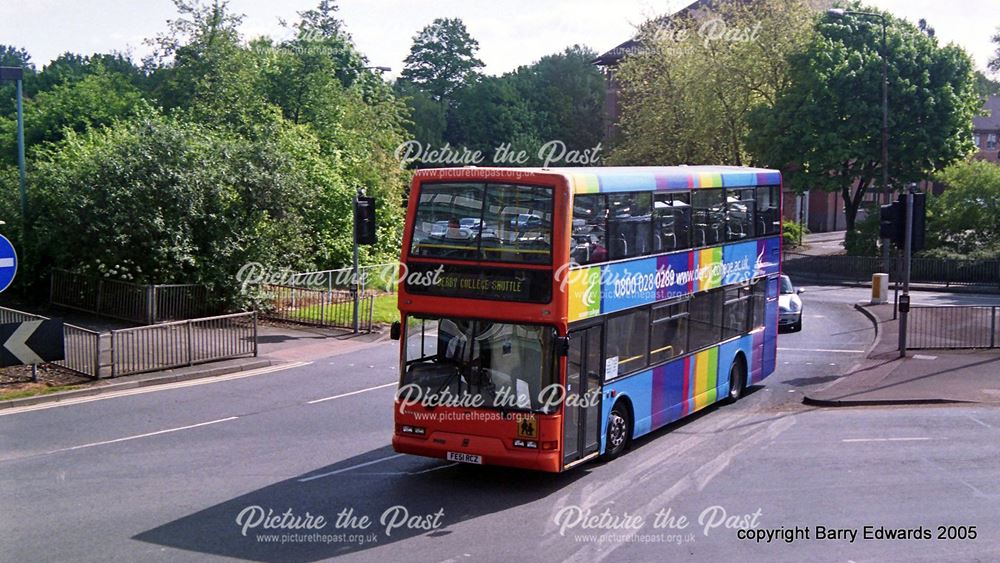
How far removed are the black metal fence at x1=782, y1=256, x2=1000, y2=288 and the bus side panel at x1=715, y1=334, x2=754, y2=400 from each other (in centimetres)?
2233

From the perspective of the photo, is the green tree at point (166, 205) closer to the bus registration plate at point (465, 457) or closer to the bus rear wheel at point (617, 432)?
the bus rear wheel at point (617, 432)

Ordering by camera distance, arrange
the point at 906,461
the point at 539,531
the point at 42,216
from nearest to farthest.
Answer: the point at 539,531
the point at 906,461
the point at 42,216

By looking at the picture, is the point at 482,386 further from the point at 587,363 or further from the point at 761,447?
the point at 761,447

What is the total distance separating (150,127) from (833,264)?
3207cm

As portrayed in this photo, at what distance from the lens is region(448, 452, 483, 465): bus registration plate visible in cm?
1151

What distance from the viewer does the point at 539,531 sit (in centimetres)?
1004

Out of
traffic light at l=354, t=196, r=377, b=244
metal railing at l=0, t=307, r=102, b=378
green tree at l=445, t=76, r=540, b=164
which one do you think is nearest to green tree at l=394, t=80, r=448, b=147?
green tree at l=445, t=76, r=540, b=164

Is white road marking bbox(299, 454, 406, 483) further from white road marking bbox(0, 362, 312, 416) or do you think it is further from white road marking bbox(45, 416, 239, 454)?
white road marking bbox(0, 362, 312, 416)

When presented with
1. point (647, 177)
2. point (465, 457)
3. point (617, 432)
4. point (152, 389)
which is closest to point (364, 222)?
point (152, 389)

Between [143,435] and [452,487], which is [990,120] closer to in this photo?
[452,487]

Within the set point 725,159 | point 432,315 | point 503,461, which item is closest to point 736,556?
point 503,461

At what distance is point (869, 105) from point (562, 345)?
39161 mm

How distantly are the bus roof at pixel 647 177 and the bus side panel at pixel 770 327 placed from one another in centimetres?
226

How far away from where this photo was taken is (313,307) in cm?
2739
